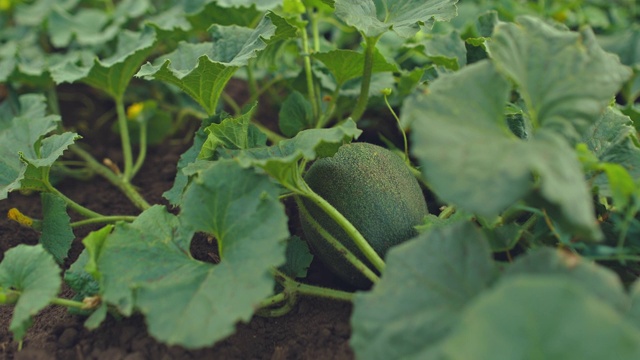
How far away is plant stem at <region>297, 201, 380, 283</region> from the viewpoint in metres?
1.67

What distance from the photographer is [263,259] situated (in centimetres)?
136

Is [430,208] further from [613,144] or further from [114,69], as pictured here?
[114,69]

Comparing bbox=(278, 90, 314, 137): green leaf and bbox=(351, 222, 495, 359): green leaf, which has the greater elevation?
bbox=(351, 222, 495, 359): green leaf

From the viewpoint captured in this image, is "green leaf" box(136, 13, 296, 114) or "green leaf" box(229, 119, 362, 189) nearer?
"green leaf" box(229, 119, 362, 189)

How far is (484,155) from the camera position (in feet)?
3.79

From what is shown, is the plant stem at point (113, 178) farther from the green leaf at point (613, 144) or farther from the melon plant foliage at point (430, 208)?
the green leaf at point (613, 144)

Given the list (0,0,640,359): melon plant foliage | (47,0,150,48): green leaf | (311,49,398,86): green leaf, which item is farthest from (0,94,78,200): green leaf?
(47,0,150,48): green leaf

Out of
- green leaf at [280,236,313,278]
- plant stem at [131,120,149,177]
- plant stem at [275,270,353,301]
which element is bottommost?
plant stem at [131,120,149,177]

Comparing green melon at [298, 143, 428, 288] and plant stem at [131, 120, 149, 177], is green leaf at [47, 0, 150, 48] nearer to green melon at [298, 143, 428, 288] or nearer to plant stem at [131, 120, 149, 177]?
plant stem at [131, 120, 149, 177]

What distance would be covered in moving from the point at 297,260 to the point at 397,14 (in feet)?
2.71

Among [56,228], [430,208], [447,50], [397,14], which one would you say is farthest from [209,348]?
[447,50]

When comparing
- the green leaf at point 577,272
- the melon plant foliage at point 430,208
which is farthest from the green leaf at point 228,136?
the green leaf at point 577,272

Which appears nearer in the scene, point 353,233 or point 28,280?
point 28,280

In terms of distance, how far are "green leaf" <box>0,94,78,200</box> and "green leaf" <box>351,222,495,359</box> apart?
3.63ft
